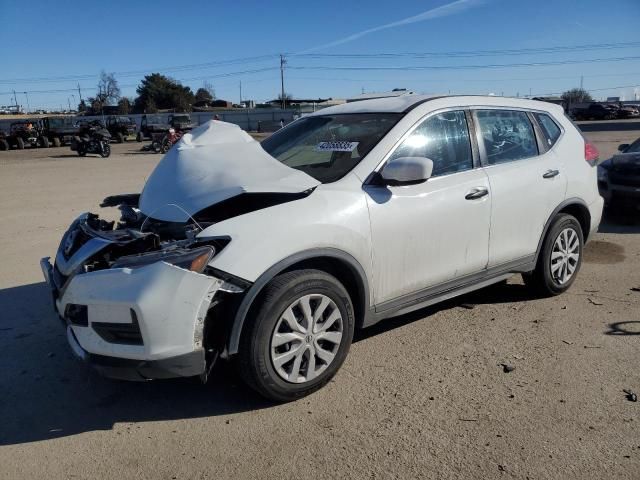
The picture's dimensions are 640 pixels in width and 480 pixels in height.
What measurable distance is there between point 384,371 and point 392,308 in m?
0.43

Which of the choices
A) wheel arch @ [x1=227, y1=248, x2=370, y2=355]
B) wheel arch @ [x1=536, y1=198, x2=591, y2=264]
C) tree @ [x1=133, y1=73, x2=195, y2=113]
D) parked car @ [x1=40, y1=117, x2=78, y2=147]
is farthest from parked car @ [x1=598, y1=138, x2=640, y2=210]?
tree @ [x1=133, y1=73, x2=195, y2=113]

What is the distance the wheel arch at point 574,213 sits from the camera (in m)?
4.54

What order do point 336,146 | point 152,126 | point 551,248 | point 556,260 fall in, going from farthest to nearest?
point 152,126, point 556,260, point 551,248, point 336,146

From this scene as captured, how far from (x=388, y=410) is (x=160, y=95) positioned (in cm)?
9418

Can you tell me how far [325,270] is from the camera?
10.9 feet

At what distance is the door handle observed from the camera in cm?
385

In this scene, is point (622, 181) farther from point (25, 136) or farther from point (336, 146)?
point (25, 136)

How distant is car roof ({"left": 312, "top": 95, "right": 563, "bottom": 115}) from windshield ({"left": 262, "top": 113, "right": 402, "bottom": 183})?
0.08 m

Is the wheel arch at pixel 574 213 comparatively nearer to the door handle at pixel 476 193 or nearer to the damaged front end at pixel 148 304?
the door handle at pixel 476 193

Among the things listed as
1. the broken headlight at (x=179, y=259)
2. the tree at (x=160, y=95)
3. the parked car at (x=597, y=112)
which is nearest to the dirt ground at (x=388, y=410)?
the broken headlight at (x=179, y=259)

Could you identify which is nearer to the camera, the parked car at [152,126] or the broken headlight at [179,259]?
the broken headlight at [179,259]

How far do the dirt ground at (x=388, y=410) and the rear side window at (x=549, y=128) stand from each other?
1.49 m

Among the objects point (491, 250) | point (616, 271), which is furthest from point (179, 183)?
point (616, 271)

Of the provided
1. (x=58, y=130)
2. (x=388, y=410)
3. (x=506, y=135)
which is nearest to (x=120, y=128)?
(x=58, y=130)
